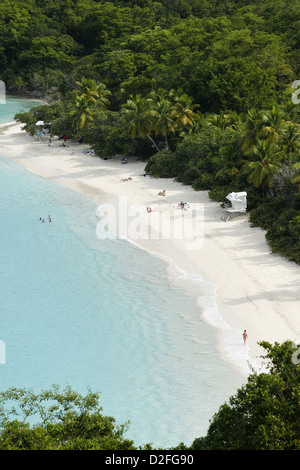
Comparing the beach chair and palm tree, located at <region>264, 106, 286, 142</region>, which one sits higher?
palm tree, located at <region>264, 106, 286, 142</region>

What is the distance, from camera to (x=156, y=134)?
48938 millimetres

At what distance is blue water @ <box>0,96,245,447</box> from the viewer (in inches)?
853

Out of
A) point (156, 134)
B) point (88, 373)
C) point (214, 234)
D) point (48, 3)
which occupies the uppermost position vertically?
point (48, 3)

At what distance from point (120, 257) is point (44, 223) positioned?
28.1 ft

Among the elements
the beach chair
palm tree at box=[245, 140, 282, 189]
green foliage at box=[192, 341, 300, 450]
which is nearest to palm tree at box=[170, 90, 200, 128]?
palm tree at box=[245, 140, 282, 189]

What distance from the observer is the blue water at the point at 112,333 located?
21.7m

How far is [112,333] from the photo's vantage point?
26.5m

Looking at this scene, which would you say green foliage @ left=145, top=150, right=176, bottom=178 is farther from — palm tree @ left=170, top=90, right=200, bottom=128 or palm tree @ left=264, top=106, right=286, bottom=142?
palm tree @ left=264, top=106, right=286, bottom=142

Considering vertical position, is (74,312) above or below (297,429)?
below

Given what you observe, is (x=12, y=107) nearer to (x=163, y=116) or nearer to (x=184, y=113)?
(x=163, y=116)

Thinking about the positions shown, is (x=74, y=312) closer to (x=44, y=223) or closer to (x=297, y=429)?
(x=44, y=223)

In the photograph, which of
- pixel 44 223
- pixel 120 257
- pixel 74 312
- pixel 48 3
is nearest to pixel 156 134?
pixel 44 223

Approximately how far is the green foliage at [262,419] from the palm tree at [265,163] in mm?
21635

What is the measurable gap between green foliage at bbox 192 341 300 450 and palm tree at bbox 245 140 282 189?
21.6 m
